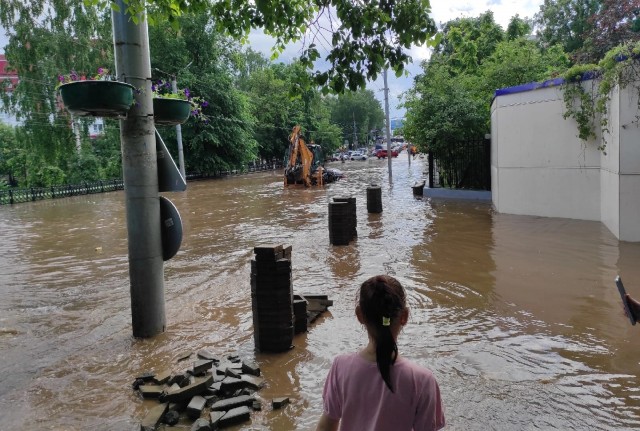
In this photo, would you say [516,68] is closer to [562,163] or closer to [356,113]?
[562,163]

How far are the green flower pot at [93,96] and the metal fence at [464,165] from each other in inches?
620

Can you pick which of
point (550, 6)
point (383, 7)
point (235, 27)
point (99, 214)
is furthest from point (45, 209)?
point (550, 6)

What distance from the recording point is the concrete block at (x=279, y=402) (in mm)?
4105

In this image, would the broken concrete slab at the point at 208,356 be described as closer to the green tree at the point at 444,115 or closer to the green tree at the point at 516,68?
the green tree at the point at 444,115

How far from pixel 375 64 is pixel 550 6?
151 feet

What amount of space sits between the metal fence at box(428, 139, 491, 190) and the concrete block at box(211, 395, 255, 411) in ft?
53.2

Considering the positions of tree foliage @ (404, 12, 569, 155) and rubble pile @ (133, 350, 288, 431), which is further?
tree foliage @ (404, 12, 569, 155)

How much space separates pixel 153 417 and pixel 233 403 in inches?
24.4

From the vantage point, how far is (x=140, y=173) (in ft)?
18.4

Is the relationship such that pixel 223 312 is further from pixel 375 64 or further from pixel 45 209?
pixel 45 209

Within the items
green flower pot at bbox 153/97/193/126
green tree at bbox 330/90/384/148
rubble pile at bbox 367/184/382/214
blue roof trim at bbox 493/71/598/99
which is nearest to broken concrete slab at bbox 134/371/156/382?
green flower pot at bbox 153/97/193/126

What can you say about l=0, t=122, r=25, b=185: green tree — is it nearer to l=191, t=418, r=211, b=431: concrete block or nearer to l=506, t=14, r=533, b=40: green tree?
l=506, t=14, r=533, b=40: green tree

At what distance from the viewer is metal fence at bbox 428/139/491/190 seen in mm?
18906

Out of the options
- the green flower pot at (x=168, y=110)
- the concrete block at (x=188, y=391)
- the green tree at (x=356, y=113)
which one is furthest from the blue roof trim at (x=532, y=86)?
the green tree at (x=356, y=113)
